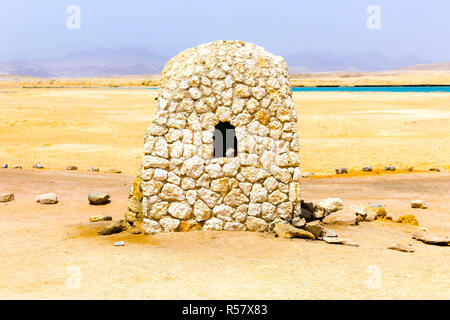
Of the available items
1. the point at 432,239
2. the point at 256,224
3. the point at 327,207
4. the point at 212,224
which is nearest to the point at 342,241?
the point at 256,224

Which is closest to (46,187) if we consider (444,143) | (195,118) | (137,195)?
(137,195)

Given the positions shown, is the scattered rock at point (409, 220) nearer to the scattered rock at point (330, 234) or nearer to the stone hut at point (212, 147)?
the scattered rock at point (330, 234)

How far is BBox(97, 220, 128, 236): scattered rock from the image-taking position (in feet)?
36.3

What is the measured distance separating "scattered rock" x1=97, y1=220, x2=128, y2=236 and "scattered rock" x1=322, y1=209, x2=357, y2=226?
16.9 feet

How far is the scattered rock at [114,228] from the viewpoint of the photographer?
11.1 m

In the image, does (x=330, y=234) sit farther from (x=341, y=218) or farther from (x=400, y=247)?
(x=341, y=218)

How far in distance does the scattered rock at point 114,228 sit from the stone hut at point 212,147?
0.58 metres

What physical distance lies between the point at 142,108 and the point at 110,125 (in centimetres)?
1362

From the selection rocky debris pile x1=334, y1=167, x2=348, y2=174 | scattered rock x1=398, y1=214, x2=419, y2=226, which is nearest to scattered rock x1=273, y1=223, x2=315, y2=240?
scattered rock x1=398, y1=214, x2=419, y2=226

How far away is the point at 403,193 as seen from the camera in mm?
17547

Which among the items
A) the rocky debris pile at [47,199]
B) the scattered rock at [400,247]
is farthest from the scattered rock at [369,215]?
the rocky debris pile at [47,199]

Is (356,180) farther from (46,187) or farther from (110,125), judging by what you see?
(110,125)

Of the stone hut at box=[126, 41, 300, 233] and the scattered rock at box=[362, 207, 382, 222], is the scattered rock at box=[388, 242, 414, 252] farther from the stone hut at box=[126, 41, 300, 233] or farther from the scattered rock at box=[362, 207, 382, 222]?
the scattered rock at box=[362, 207, 382, 222]

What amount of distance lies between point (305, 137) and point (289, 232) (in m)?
21.9
